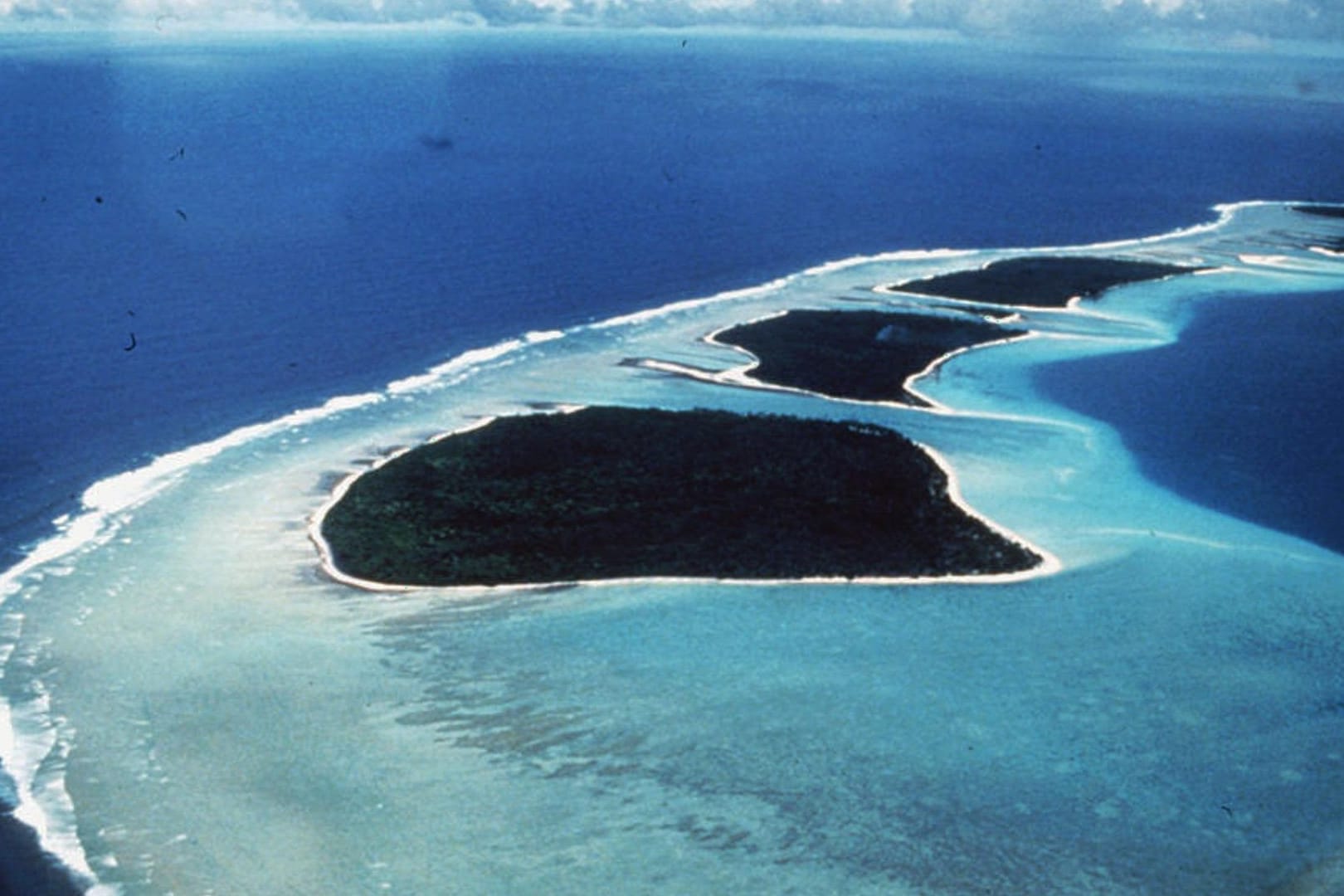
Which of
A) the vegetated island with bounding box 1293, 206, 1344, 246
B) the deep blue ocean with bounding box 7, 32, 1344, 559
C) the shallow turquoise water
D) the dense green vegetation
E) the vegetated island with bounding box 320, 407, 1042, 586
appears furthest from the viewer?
the vegetated island with bounding box 1293, 206, 1344, 246

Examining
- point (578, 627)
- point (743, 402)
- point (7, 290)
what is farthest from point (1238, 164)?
point (578, 627)

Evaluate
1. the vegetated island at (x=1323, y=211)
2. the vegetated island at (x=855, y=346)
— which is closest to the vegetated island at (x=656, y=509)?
the vegetated island at (x=855, y=346)

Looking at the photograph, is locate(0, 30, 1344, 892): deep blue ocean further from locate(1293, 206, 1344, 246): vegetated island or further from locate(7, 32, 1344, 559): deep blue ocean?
locate(1293, 206, 1344, 246): vegetated island

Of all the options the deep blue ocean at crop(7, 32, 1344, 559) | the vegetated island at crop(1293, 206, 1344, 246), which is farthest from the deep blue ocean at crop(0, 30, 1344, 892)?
the vegetated island at crop(1293, 206, 1344, 246)

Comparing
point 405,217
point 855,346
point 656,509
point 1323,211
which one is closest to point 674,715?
point 656,509

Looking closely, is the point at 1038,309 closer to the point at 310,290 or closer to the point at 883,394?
the point at 883,394

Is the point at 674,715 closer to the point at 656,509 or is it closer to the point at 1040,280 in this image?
the point at 656,509

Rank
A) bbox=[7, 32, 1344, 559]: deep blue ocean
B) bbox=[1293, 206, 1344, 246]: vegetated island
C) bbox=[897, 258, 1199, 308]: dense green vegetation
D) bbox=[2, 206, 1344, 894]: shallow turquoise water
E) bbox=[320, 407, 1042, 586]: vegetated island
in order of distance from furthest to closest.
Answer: bbox=[1293, 206, 1344, 246]: vegetated island < bbox=[897, 258, 1199, 308]: dense green vegetation < bbox=[7, 32, 1344, 559]: deep blue ocean < bbox=[320, 407, 1042, 586]: vegetated island < bbox=[2, 206, 1344, 894]: shallow turquoise water
